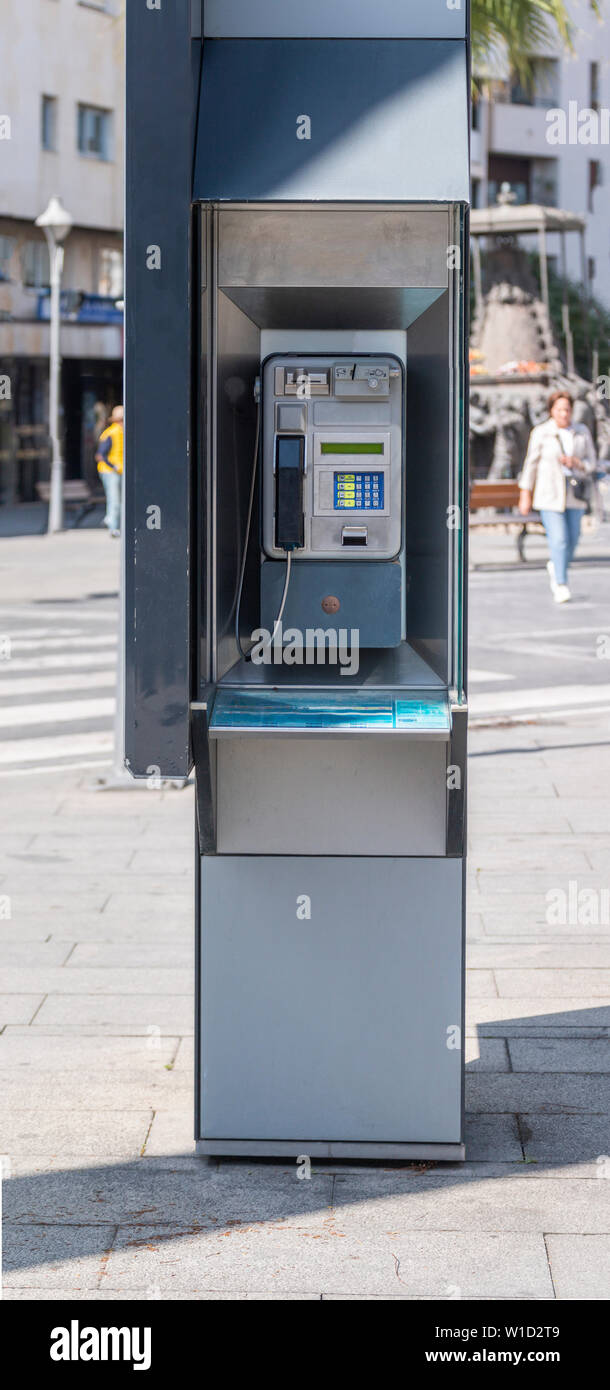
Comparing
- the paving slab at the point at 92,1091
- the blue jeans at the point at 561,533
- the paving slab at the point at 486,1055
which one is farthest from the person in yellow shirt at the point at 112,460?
the paving slab at the point at 92,1091

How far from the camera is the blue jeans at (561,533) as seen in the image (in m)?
15.4

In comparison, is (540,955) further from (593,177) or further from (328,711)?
(593,177)

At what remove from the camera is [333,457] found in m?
4.16

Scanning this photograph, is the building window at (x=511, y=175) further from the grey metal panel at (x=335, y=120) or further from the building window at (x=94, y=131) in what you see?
the grey metal panel at (x=335, y=120)

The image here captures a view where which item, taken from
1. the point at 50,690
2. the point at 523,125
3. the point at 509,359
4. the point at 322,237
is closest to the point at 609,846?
the point at 322,237

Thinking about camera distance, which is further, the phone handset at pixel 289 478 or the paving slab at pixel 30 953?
the paving slab at pixel 30 953

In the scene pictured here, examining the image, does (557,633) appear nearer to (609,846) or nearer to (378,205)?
(609,846)

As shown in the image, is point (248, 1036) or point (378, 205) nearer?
point (378, 205)

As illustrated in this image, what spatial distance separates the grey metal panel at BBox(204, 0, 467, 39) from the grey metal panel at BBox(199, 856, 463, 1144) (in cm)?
→ 181

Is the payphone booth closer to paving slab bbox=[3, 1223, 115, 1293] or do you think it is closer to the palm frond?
paving slab bbox=[3, 1223, 115, 1293]

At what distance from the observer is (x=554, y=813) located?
787 cm

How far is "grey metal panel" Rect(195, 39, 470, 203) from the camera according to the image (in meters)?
3.71

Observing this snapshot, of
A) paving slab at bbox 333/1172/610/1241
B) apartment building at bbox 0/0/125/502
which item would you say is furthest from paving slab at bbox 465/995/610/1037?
apartment building at bbox 0/0/125/502

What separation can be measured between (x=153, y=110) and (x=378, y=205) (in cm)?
51
